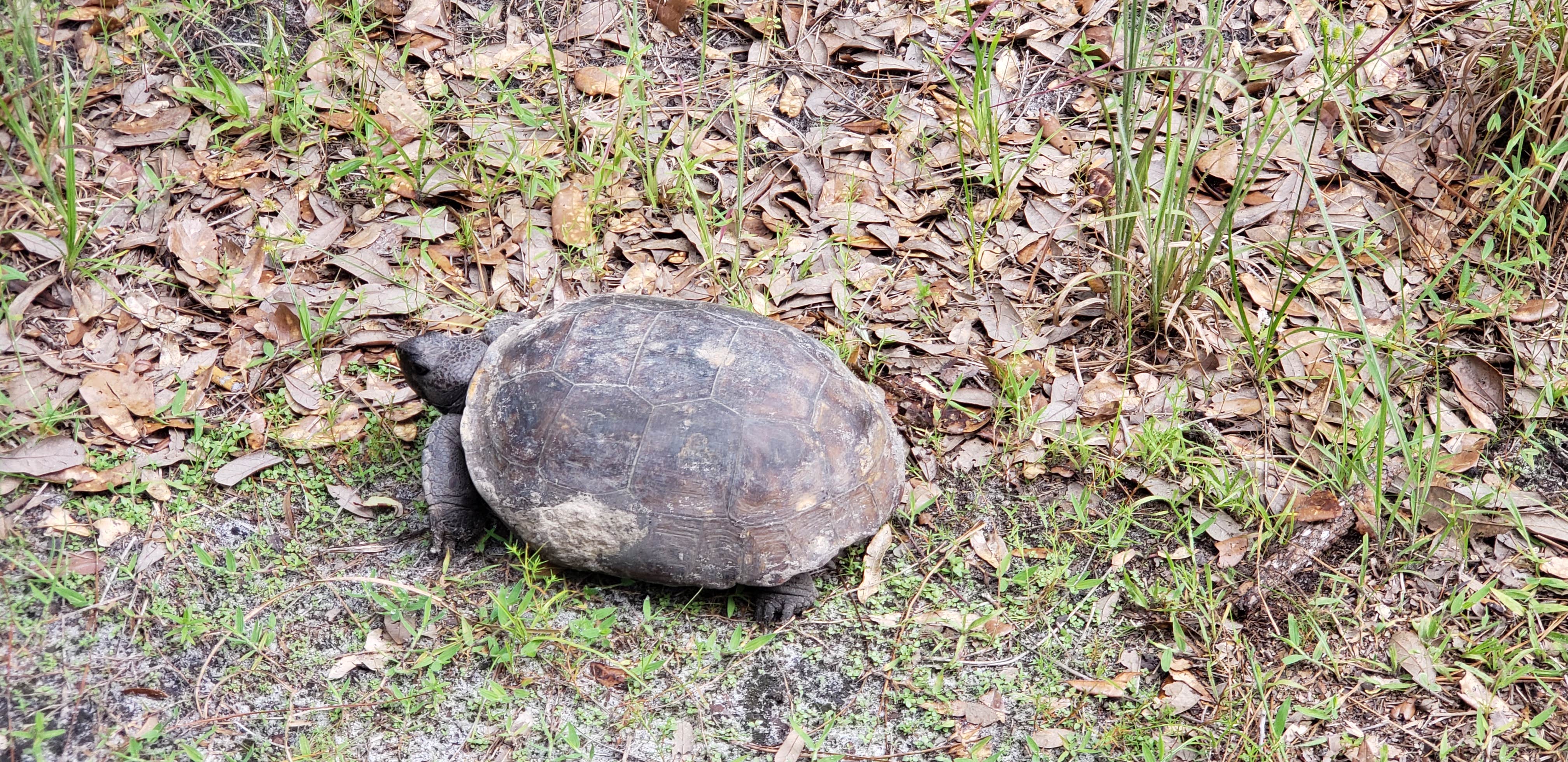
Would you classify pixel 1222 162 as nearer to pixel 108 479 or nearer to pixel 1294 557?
pixel 1294 557

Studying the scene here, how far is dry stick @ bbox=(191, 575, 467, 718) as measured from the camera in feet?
10.2

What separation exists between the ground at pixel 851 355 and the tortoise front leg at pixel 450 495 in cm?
11

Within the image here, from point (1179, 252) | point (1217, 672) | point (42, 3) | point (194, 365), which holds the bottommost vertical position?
point (1217, 672)

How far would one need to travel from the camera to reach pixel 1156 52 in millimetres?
4691

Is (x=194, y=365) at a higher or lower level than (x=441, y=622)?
higher

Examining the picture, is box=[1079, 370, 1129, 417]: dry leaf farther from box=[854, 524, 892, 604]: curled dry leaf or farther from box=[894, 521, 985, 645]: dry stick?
box=[854, 524, 892, 604]: curled dry leaf


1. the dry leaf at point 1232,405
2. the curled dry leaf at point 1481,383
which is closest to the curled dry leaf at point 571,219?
the dry leaf at point 1232,405

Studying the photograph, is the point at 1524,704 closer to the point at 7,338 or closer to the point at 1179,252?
the point at 1179,252

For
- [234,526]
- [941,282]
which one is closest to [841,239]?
[941,282]

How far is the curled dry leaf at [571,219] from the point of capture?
4387mm

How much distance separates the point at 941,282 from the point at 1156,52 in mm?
1527

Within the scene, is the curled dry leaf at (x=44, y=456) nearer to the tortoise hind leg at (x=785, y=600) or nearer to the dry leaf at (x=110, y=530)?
the dry leaf at (x=110, y=530)

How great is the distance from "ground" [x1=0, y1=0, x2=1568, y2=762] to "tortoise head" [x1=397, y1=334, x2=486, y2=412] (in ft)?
1.01

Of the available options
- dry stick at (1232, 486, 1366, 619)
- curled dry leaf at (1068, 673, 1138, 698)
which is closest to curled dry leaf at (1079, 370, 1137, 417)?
dry stick at (1232, 486, 1366, 619)
